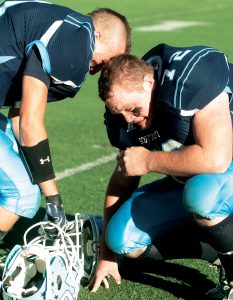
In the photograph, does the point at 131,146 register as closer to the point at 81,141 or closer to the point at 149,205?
the point at 149,205

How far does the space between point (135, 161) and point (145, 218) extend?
1.24 ft

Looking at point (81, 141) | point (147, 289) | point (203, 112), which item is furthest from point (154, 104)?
point (81, 141)

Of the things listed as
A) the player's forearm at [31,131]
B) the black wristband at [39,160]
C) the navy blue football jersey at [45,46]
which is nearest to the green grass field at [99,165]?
the black wristband at [39,160]

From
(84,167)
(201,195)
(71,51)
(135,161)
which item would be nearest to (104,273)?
(135,161)

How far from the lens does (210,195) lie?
10.2 ft

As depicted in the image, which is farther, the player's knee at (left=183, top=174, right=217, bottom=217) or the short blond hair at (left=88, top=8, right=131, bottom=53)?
the short blond hair at (left=88, top=8, right=131, bottom=53)

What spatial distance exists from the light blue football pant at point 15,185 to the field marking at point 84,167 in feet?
5.13

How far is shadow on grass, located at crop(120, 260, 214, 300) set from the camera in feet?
11.4

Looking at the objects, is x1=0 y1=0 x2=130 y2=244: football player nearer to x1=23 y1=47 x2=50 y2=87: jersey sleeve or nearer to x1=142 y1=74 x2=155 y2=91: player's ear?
x1=23 y1=47 x2=50 y2=87: jersey sleeve

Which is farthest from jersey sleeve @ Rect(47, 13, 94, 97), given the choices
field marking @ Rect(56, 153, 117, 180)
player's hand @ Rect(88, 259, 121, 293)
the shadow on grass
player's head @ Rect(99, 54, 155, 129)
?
field marking @ Rect(56, 153, 117, 180)

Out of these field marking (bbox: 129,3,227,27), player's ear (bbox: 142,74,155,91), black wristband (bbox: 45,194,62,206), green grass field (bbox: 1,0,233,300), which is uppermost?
player's ear (bbox: 142,74,155,91)

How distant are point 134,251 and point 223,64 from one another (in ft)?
3.20

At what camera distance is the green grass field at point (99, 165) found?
352 cm

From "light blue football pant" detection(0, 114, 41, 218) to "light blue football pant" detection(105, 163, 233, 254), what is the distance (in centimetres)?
43
